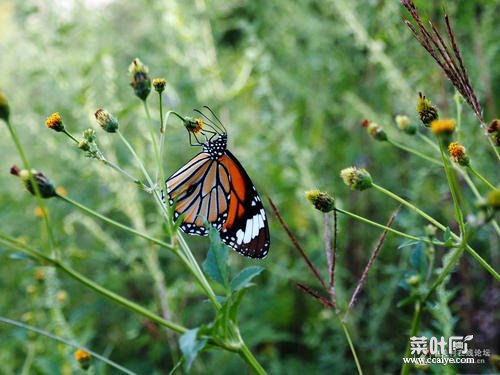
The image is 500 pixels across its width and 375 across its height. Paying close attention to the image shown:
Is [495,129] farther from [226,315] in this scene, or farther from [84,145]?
[84,145]

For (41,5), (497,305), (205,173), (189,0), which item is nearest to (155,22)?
(189,0)

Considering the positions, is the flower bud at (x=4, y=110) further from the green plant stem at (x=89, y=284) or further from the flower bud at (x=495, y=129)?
the flower bud at (x=495, y=129)

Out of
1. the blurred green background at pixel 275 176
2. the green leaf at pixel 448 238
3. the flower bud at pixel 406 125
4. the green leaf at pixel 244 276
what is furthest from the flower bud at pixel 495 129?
the blurred green background at pixel 275 176

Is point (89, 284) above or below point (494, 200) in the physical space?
below

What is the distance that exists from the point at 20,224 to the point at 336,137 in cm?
200

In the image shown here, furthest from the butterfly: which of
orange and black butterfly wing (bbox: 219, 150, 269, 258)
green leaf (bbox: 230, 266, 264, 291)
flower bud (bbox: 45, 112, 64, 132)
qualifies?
green leaf (bbox: 230, 266, 264, 291)

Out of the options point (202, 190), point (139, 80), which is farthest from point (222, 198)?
point (139, 80)

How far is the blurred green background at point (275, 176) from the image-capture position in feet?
6.74

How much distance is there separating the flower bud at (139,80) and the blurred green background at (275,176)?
0.93 metres

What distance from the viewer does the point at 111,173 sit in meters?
2.27

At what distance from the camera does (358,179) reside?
912 millimetres

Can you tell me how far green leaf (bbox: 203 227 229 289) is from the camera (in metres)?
0.81

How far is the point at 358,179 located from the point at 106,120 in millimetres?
519

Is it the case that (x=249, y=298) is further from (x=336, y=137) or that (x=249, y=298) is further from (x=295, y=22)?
(x=295, y=22)
